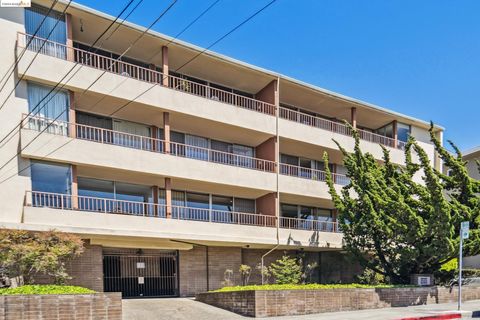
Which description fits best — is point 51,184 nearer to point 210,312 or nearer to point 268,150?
point 210,312

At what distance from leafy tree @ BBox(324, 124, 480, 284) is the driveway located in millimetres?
2813

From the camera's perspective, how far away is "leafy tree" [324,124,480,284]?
709 inches

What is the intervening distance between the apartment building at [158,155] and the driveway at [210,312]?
3084mm

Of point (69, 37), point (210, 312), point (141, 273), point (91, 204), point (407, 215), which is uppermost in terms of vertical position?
point (69, 37)

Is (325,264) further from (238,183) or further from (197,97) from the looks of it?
(197,97)

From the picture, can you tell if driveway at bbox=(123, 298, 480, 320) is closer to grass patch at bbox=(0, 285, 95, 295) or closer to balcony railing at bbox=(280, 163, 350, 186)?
grass patch at bbox=(0, 285, 95, 295)

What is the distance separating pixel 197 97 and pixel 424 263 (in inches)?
518

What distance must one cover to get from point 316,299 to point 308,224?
10168 millimetres

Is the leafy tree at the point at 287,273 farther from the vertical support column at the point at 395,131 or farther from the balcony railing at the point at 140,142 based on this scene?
the vertical support column at the point at 395,131

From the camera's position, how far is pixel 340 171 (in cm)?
2830

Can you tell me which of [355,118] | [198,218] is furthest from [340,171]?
[198,218]

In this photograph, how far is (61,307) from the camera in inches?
443

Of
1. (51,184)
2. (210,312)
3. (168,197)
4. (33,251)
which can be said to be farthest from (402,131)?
(33,251)

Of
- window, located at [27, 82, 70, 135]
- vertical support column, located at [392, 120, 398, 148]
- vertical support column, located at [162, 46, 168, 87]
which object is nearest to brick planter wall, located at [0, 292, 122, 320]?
window, located at [27, 82, 70, 135]
